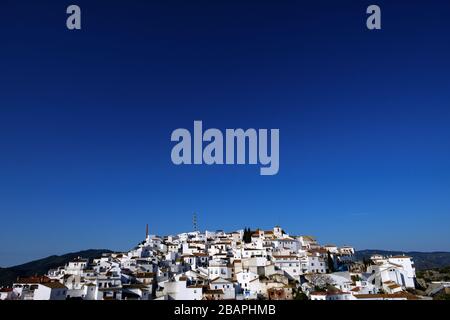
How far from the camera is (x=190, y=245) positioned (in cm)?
5472

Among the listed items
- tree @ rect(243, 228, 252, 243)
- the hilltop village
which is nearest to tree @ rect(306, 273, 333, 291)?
the hilltop village

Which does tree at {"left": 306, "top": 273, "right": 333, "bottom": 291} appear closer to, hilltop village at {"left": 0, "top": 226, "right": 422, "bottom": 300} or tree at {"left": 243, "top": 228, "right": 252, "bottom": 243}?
hilltop village at {"left": 0, "top": 226, "right": 422, "bottom": 300}

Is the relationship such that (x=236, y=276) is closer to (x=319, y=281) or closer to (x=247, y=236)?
(x=319, y=281)

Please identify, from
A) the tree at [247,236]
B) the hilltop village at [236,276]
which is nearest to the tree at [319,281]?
the hilltop village at [236,276]

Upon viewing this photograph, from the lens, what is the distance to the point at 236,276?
39.5 metres

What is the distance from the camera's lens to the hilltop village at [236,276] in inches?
1248

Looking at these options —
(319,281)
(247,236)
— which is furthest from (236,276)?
(247,236)

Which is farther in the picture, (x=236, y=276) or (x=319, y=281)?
(x=236, y=276)

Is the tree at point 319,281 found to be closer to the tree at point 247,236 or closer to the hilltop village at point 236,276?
the hilltop village at point 236,276

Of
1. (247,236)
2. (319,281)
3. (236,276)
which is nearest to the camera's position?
(319,281)

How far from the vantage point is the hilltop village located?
31.7 m
